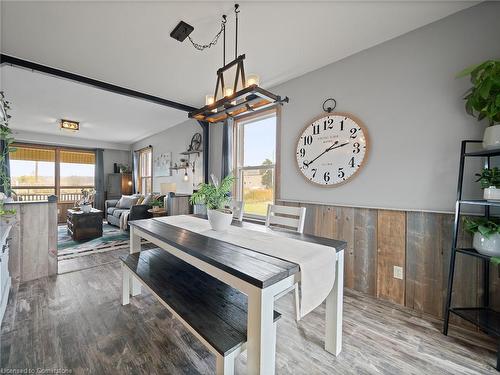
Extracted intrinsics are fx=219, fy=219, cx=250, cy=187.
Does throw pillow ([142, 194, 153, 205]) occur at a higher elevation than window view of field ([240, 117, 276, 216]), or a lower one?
lower

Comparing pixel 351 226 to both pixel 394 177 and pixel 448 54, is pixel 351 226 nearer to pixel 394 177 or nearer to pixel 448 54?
pixel 394 177

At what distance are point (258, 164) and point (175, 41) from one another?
75.6 inches

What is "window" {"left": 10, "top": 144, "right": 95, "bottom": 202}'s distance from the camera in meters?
5.93

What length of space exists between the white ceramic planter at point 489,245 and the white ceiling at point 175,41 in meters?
1.81

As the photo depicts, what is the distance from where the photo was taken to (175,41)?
7.15 ft

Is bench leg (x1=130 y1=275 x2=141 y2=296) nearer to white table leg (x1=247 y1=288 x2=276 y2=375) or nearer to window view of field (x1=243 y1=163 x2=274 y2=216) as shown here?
white table leg (x1=247 y1=288 x2=276 y2=375)

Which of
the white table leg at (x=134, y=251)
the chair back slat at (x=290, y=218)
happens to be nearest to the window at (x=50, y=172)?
the white table leg at (x=134, y=251)

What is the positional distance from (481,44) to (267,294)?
2.49m

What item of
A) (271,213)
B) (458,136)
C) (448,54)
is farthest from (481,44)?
(271,213)

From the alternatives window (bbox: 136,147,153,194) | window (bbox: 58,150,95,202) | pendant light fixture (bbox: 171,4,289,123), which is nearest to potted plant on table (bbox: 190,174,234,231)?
pendant light fixture (bbox: 171,4,289,123)

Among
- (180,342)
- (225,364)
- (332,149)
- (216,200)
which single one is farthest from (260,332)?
(332,149)

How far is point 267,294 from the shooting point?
981 millimetres

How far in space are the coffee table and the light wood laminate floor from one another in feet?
7.37

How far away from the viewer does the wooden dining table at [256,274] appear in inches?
38.8
